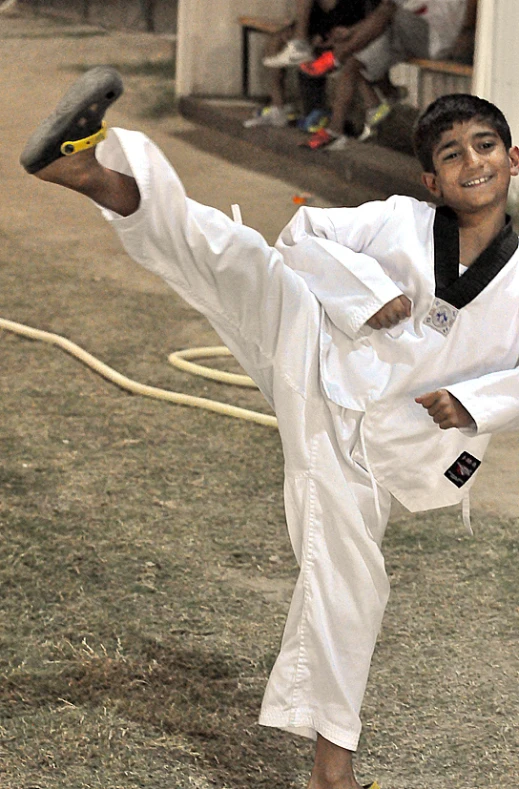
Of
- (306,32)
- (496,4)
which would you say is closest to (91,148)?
(496,4)

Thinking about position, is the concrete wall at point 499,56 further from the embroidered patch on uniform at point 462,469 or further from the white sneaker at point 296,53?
the embroidered patch on uniform at point 462,469

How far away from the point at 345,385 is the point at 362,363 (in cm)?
4

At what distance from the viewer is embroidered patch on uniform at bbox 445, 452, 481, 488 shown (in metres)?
2.01

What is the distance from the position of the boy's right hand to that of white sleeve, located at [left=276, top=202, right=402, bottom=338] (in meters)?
0.01

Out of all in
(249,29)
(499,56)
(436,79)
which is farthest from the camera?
(249,29)

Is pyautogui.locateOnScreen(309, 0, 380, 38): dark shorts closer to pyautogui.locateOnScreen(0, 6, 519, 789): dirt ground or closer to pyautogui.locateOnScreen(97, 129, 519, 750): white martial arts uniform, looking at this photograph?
pyautogui.locateOnScreen(0, 6, 519, 789): dirt ground

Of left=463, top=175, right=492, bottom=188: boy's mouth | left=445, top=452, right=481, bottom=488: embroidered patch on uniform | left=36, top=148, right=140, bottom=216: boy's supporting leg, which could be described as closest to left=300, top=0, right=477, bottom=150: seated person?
left=463, top=175, right=492, bottom=188: boy's mouth

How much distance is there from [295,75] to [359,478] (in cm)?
666

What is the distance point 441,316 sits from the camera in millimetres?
1916

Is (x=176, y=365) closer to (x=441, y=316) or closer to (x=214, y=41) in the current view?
(x=441, y=316)

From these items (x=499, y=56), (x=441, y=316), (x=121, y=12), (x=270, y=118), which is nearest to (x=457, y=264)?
(x=441, y=316)

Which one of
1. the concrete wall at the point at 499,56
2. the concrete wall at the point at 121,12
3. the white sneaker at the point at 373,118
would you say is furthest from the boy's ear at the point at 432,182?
the concrete wall at the point at 121,12

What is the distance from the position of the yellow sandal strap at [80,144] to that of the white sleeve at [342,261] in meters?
0.42

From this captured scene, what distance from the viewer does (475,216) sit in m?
1.96
